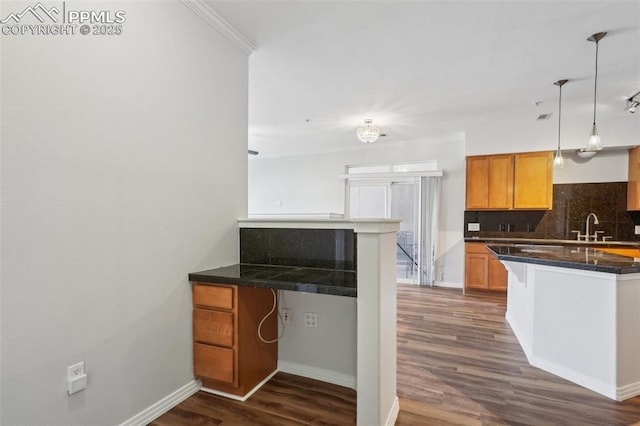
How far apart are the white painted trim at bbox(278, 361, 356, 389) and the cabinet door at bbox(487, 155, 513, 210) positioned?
13.0 ft

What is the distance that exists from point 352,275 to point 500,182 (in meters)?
3.98

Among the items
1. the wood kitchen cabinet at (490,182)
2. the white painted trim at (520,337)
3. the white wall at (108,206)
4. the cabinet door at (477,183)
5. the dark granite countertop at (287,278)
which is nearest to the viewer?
the white wall at (108,206)

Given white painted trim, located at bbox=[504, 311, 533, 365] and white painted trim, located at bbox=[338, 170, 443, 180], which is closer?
white painted trim, located at bbox=[504, 311, 533, 365]

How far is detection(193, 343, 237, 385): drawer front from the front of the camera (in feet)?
6.57

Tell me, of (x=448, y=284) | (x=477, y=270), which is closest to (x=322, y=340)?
→ (x=477, y=270)

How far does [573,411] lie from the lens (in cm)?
197

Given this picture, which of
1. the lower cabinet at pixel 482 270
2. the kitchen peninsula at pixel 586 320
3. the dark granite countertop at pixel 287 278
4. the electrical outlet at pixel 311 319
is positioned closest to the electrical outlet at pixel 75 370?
the dark granite countertop at pixel 287 278

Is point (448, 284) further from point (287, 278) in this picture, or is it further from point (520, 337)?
point (287, 278)

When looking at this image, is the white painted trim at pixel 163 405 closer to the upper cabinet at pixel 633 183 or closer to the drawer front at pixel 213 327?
the drawer front at pixel 213 327

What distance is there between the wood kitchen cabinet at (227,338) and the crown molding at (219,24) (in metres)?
1.93

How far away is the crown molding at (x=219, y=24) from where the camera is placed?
2102mm

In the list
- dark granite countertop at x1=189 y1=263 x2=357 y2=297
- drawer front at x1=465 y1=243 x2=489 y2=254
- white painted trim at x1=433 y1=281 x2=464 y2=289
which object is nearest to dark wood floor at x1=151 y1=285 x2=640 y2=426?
dark granite countertop at x1=189 y1=263 x2=357 y2=297

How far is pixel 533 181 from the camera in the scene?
4.64 m

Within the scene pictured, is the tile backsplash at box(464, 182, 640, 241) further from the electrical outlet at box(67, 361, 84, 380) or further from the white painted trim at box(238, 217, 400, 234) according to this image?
the electrical outlet at box(67, 361, 84, 380)
